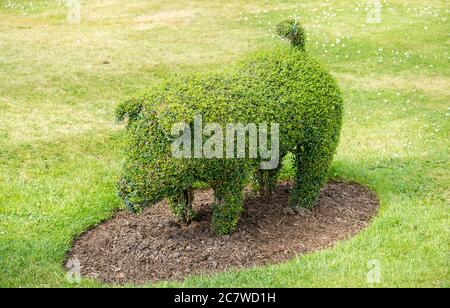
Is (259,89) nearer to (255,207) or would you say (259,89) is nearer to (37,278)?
(255,207)

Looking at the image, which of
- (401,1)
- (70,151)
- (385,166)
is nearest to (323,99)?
(385,166)

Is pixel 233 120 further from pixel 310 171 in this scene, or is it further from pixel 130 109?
pixel 310 171

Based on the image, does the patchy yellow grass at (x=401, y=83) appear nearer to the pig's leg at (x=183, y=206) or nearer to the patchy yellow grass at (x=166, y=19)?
the patchy yellow grass at (x=166, y=19)

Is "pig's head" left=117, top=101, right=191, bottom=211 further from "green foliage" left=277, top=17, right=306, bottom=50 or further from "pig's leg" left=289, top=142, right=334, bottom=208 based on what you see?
"green foliage" left=277, top=17, right=306, bottom=50

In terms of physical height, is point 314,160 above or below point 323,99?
below

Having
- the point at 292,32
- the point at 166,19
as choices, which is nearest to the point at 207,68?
the point at 166,19

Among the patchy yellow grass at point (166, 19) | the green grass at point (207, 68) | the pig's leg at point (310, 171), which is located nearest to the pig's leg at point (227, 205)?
the green grass at point (207, 68)

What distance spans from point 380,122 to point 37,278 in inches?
289

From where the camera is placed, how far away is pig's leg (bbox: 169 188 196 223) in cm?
812

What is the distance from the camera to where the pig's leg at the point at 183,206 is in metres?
8.12

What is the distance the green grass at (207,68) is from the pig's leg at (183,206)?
3.94ft

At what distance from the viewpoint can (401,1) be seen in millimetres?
21766

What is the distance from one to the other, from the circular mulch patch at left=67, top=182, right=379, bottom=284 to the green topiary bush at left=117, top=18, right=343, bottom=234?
254 mm

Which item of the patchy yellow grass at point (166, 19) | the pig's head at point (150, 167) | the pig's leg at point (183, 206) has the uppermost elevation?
the pig's head at point (150, 167)
